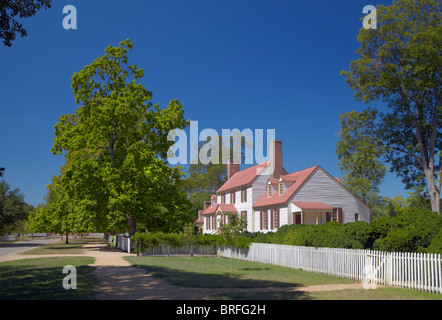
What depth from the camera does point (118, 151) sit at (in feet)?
123

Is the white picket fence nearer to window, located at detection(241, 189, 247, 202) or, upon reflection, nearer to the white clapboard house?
the white clapboard house

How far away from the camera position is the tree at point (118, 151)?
114 feet

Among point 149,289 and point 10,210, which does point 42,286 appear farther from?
point 10,210

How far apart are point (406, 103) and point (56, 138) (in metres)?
31.8

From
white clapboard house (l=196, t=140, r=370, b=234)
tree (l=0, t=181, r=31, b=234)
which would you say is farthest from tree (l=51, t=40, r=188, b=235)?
tree (l=0, t=181, r=31, b=234)

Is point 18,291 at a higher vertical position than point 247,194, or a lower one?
lower

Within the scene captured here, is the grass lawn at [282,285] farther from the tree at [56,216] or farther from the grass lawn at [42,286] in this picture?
the tree at [56,216]

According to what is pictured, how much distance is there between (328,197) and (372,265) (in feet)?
78.0

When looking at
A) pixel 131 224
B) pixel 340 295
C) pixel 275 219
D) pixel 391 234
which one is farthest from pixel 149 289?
pixel 275 219

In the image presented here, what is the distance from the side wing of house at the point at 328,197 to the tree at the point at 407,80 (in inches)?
217

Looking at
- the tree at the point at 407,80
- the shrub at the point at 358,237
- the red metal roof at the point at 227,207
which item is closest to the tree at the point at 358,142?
the tree at the point at 407,80
